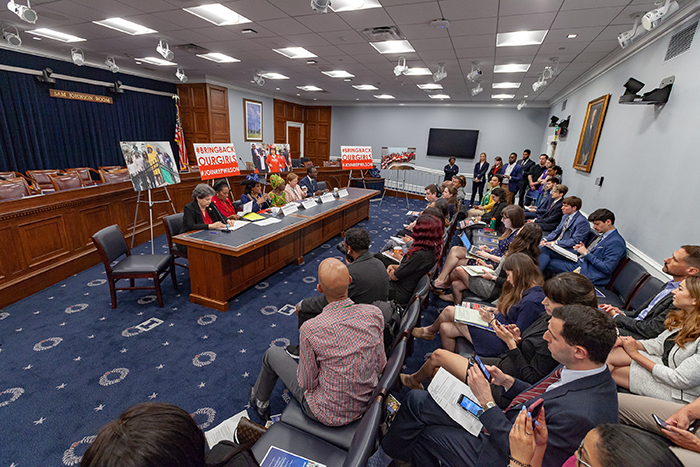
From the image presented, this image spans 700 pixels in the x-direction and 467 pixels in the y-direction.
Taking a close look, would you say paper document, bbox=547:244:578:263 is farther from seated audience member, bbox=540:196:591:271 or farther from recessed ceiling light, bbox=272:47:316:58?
recessed ceiling light, bbox=272:47:316:58

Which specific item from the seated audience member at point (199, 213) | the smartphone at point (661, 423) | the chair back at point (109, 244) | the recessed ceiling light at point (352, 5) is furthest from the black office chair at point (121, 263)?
the smartphone at point (661, 423)

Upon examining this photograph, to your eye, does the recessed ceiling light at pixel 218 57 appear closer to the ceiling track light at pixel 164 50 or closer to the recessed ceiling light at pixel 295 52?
the ceiling track light at pixel 164 50

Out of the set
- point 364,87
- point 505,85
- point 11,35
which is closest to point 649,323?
point 505,85

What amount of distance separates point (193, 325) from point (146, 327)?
41 cm

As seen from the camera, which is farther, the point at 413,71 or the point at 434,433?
the point at 413,71

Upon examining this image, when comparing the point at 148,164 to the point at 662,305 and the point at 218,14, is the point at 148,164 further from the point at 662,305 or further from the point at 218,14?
the point at 662,305

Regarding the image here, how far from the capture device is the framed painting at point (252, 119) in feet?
31.6

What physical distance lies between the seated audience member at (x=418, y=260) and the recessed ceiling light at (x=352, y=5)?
8.13 ft

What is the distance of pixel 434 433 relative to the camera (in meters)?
1.50

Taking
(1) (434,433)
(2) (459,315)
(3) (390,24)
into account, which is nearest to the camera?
(1) (434,433)

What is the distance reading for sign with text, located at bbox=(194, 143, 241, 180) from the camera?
4816 millimetres

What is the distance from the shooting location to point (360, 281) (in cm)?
225

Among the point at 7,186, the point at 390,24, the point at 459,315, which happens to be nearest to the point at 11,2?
the point at 7,186

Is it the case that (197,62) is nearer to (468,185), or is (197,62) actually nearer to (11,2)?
(11,2)
